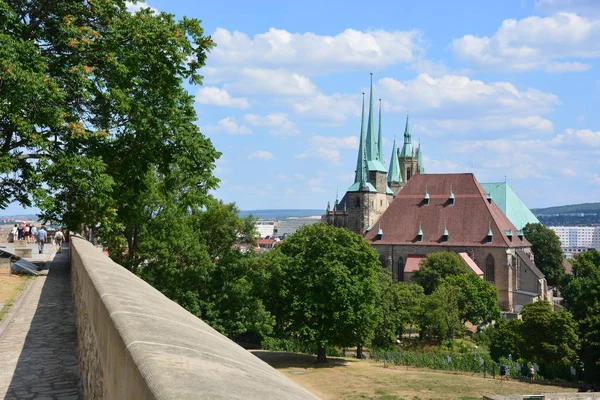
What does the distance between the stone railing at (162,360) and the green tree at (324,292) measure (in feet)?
117

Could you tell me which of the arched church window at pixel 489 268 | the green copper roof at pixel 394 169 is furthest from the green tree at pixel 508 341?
the green copper roof at pixel 394 169

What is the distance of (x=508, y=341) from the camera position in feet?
164

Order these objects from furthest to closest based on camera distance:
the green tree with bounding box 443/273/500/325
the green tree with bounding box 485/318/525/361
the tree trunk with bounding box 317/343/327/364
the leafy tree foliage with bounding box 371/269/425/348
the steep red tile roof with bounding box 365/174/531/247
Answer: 1. the steep red tile roof with bounding box 365/174/531/247
2. the green tree with bounding box 443/273/500/325
3. the leafy tree foliage with bounding box 371/269/425/348
4. the green tree with bounding box 485/318/525/361
5. the tree trunk with bounding box 317/343/327/364

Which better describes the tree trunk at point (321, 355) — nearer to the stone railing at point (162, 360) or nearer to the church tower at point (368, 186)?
the stone railing at point (162, 360)

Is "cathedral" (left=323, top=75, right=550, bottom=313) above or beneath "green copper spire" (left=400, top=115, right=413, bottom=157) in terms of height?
beneath

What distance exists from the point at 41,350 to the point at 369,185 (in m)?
93.8

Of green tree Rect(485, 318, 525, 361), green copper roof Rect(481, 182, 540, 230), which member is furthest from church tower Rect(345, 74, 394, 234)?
green tree Rect(485, 318, 525, 361)

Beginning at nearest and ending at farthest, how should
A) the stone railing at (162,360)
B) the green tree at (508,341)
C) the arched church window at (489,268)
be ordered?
the stone railing at (162,360) < the green tree at (508,341) < the arched church window at (489,268)

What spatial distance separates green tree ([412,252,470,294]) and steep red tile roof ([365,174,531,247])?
11.2 metres

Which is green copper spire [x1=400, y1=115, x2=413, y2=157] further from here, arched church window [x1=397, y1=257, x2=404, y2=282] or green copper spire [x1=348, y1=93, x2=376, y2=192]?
arched church window [x1=397, y1=257, x2=404, y2=282]

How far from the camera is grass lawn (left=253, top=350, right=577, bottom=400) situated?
117 ft

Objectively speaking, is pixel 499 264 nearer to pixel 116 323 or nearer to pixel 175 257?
pixel 175 257

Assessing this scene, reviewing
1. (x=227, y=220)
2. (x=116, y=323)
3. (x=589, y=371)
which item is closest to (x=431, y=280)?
(x=589, y=371)

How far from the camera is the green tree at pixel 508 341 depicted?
49594mm
